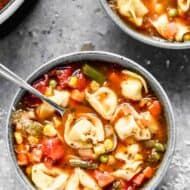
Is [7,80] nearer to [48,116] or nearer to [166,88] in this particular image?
[48,116]

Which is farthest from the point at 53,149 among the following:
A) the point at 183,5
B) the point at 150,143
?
the point at 183,5

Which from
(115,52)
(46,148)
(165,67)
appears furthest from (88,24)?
(46,148)

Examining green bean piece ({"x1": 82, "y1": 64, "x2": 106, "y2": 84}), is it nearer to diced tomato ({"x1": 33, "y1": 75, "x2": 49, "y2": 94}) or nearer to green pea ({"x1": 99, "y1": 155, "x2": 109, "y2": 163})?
diced tomato ({"x1": 33, "y1": 75, "x2": 49, "y2": 94})

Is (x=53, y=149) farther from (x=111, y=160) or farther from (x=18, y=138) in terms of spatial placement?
(x=111, y=160)

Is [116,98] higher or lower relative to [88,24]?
lower

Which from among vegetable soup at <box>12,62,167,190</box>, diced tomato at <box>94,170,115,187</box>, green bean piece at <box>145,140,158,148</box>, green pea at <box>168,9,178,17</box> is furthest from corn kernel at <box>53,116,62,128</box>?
green pea at <box>168,9,178,17</box>

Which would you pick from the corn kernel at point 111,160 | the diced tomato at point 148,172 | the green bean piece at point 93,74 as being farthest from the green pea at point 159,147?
the green bean piece at point 93,74
